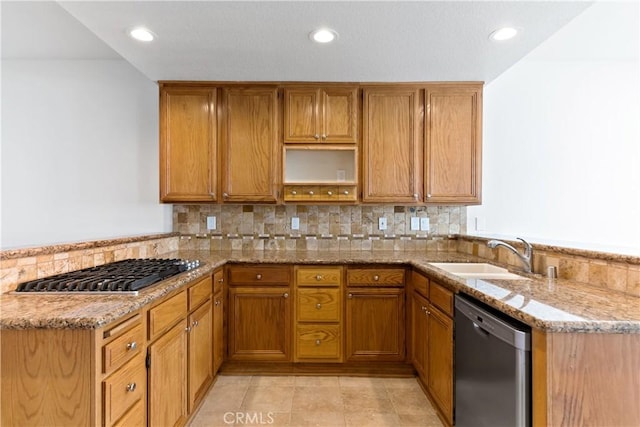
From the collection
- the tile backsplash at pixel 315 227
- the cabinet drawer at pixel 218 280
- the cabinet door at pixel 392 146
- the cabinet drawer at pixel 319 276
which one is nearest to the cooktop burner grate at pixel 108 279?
the cabinet drawer at pixel 218 280

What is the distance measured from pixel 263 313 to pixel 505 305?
5.72ft

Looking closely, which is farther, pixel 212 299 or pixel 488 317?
pixel 212 299

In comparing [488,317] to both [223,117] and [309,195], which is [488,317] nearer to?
[309,195]

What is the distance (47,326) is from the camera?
1.00 m

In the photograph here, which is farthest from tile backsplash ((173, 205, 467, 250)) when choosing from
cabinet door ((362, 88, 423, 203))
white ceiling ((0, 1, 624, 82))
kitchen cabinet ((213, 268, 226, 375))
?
white ceiling ((0, 1, 624, 82))

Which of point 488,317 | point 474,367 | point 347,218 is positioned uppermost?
point 347,218

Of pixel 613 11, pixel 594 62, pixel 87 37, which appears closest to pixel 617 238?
pixel 594 62

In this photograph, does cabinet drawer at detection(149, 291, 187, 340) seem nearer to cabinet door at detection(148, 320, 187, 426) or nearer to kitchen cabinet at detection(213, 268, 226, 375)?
cabinet door at detection(148, 320, 187, 426)

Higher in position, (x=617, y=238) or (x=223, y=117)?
(x=223, y=117)

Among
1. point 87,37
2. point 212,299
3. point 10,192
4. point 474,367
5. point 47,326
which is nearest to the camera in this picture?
point 47,326

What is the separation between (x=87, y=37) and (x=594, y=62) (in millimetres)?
4579

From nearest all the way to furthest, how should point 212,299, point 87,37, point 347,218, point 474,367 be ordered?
point 474,367 < point 212,299 < point 87,37 < point 347,218

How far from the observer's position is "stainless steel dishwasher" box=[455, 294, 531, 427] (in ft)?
3.64

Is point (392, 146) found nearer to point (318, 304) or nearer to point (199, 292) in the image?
point (318, 304)
